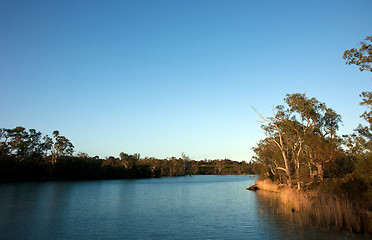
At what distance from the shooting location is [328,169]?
74.8ft

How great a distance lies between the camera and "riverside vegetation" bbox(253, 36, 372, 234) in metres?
13.4

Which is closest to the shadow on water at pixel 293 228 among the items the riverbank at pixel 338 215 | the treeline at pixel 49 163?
the riverbank at pixel 338 215

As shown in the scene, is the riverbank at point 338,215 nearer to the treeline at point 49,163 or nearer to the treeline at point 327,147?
the treeline at point 327,147

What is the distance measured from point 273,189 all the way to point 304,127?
14978mm

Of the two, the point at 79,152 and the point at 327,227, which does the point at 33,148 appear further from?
the point at 327,227

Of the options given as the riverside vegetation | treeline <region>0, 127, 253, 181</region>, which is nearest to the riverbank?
the riverside vegetation

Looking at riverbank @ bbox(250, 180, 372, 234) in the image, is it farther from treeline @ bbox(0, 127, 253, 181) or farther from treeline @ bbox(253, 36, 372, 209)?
treeline @ bbox(0, 127, 253, 181)

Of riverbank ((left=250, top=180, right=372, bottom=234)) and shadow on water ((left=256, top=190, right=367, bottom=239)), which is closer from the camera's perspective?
shadow on water ((left=256, top=190, right=367, bottom=239))

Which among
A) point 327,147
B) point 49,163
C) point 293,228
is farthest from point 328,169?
point 49,163

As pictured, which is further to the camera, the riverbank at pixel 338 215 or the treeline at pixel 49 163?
the treeline at pixel 49 163

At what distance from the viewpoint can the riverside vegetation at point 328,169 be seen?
13.4m

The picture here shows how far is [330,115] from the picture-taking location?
29.4m

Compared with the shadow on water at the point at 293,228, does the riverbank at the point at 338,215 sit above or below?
above

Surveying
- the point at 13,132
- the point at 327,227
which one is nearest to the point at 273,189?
the point at 327,227
